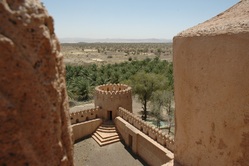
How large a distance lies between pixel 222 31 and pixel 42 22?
2687 mm

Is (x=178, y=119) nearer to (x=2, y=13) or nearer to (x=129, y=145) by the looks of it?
(x=2, y=13)

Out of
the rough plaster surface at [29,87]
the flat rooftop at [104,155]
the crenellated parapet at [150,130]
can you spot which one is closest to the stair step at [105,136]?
the flat rooftop at [104,155]

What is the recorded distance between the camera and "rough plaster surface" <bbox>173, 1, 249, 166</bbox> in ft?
10.6

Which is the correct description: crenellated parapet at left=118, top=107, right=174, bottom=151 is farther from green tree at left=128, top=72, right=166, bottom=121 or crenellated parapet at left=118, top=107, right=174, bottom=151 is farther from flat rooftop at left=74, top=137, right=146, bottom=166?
green tree at left=128, top=72, right=166, bottom=121

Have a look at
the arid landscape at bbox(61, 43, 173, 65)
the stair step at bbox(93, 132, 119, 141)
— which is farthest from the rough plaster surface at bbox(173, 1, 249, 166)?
the arid landscape at bbox(61, 43, 173, 65)

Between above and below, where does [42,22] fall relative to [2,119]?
above

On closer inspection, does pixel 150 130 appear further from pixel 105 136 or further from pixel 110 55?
pixel 110 55

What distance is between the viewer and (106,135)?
16766 millimetres

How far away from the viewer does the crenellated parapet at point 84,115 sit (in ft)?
56.7

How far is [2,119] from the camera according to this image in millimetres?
1832

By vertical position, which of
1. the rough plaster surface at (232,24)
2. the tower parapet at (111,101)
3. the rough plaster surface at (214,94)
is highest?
the rough plaster surface at (232,24)

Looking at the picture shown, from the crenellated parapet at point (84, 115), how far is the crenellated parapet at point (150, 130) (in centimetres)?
205

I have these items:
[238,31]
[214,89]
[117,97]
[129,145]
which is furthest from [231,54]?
[117,97]

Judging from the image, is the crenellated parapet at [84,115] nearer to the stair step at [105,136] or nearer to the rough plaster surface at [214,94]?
the stair step at [105,136]
